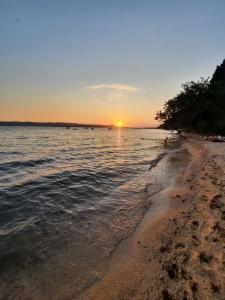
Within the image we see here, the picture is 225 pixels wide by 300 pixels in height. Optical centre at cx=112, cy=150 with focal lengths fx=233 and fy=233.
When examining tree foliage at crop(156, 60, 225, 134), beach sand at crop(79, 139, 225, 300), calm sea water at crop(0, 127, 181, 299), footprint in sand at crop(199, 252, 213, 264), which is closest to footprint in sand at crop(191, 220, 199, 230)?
beach sand at crop(79, 139, 225, 300)

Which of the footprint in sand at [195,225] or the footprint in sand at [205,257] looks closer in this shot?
the footprint in sand at [205,257]

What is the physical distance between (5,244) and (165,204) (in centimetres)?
558

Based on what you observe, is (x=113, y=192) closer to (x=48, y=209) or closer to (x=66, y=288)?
(x=48, y=209)

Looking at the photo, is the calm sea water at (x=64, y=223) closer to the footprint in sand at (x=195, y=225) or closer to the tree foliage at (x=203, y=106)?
the footprint in sand at (x=195, y=225)

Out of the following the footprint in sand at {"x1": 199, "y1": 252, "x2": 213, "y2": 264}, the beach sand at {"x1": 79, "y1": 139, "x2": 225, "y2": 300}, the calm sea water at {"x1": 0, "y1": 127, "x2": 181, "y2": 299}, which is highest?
the footprint in sand at {"x1": 199, "y1": 252, "x2": 213, "y2": 264}

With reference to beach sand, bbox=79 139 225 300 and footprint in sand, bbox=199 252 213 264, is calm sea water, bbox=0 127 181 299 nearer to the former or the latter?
beach sand, bbox=79 139 225 300

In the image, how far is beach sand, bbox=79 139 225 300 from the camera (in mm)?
3854

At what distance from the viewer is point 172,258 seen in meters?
4.84

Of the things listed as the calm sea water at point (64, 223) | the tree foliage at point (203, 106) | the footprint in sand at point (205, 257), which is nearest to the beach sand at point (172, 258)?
the footprint in sand at point (205, 257)

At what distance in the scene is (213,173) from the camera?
13.2 metres

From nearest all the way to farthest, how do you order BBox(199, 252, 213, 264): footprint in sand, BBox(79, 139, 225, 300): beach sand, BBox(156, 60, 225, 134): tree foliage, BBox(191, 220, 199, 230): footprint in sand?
BBox(79, 139, 225, 300): beach sand
BBox(199, 252, 213, 264): footprint in sand
BBox(191, 220, 199, 230): footprint in sand
BBox(156, 60, 225, 134): tree foliage

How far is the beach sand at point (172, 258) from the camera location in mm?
3854

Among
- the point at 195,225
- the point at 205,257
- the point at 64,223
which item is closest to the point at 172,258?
the point at 205,257

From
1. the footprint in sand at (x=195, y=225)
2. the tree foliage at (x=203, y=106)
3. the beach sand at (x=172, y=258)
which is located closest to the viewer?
the beach sand at (x=172, y=258)
